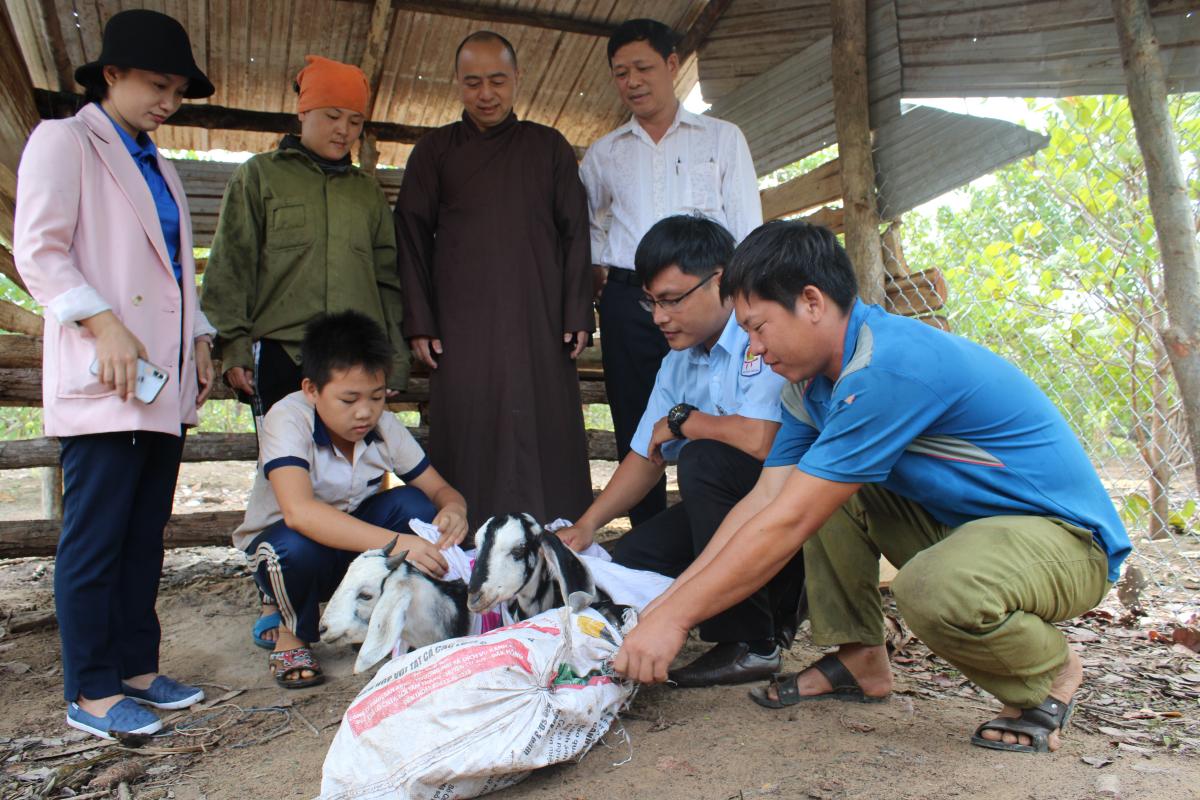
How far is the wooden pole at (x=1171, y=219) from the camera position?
10.8ft

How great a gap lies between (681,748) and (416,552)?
3.22 ft

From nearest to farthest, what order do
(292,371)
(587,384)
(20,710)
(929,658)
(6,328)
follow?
(20,710) < (929,658) < (292,371) < (6,328) < (587,384)

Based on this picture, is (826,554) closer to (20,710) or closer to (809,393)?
(809,393)

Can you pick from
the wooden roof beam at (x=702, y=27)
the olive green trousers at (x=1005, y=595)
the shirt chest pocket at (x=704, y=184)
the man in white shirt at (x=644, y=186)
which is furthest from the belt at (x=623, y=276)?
the wooden roof beam at (x=702, y=27)

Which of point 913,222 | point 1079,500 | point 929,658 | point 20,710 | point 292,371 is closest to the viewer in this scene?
point 1079,500

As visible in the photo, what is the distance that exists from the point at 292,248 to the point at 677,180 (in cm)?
165

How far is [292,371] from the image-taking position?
3.67 metres

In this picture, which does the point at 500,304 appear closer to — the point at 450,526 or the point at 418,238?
the point at 418,238

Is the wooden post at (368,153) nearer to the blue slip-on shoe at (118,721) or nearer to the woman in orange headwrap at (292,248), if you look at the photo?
the woman in orange headwrap at (292,248)

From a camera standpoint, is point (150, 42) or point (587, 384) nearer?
point (150, 42)

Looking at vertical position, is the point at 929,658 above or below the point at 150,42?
below

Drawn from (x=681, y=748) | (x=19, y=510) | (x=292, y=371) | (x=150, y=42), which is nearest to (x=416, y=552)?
(x=681, y=748)

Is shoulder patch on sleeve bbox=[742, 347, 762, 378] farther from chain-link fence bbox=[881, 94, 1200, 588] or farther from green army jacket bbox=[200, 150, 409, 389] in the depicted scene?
chain-link fence bbox=[881, 94, 1200, 588]

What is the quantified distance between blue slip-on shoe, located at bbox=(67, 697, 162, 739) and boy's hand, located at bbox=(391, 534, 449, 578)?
831mm
